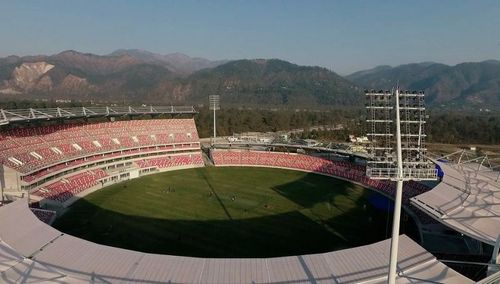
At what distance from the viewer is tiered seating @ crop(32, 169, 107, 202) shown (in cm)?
4567

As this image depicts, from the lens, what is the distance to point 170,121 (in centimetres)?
7644

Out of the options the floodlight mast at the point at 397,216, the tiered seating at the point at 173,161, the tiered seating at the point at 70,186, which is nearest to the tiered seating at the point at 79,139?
the tiered seating at the point at 70,186

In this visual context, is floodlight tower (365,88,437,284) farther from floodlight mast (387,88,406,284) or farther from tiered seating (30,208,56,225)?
tiered seating (30,208,56,225)

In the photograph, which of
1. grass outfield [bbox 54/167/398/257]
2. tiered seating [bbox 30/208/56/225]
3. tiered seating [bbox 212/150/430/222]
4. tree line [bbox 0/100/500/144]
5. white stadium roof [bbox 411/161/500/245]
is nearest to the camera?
white stadium roof [bbox 411/161/500/245]

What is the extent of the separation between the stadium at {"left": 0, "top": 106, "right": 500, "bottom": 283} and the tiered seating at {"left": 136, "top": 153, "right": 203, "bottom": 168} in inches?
12.0

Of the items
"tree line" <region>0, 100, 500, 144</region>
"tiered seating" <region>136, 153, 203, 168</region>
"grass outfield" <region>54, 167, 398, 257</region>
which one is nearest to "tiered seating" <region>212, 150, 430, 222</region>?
"grass outfield" <region>54, 167, 398, 257</region>

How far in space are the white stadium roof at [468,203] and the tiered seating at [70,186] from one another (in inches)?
1571

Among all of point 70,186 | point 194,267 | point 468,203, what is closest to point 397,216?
point 194,267

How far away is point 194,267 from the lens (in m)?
21.1

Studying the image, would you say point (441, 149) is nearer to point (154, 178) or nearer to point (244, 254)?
point (154, 178)

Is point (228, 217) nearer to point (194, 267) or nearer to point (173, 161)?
point (194, 267)

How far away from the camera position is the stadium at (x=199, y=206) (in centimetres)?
2106

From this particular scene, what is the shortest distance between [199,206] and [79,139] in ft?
89.7

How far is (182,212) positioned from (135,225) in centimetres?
599
